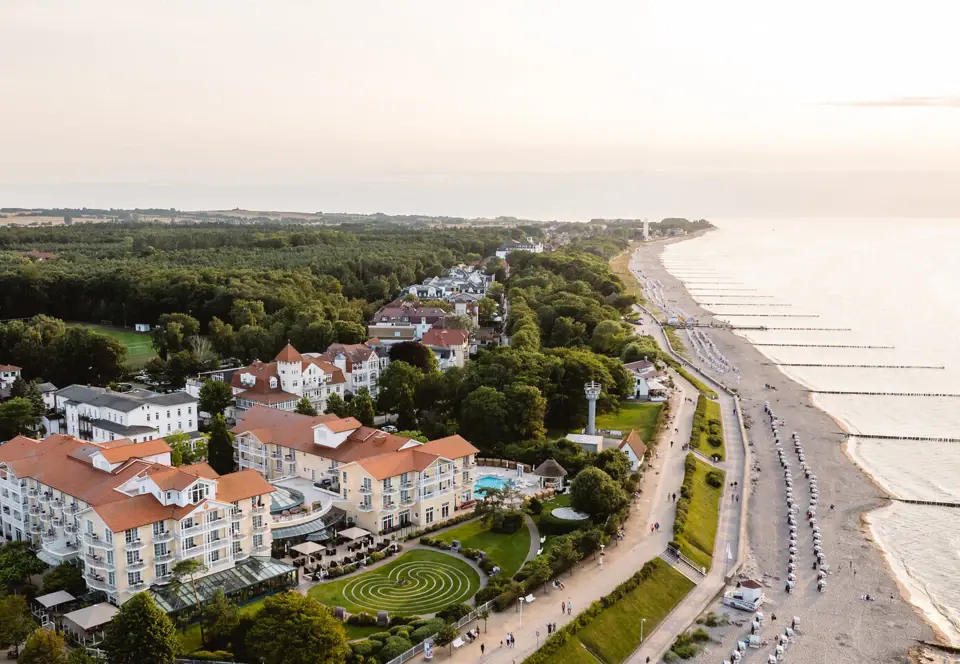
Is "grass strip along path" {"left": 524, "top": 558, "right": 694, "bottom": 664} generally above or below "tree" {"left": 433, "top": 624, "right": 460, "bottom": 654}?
below

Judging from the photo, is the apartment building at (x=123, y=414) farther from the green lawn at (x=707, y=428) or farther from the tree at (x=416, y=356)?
the green lawn at (x=707, y=428)

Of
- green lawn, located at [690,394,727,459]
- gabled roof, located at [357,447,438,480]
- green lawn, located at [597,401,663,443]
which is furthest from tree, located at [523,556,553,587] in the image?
green lawn, located at [690,394,727,459]

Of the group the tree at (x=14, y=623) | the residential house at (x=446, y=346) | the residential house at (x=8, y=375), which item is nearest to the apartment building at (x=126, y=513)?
the tree at (x=14, y=623)

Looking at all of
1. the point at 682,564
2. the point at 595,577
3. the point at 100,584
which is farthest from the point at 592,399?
the point at 100,584

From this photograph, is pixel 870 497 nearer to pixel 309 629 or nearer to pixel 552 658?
pixel 552 658

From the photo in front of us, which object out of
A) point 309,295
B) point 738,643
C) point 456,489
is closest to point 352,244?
point 309,295

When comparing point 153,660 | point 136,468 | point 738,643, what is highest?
point 136,468

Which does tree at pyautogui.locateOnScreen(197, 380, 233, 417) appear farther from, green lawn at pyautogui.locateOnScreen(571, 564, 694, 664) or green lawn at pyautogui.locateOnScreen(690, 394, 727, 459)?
green lawn at pyautogui.locateOnScreen(571, 564, 694, 664)

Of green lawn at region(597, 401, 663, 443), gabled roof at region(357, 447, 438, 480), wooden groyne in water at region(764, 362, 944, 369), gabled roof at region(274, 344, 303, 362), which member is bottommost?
green lawn at region(597, 401, 663, 443)
